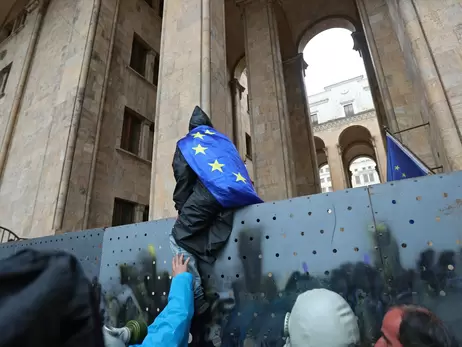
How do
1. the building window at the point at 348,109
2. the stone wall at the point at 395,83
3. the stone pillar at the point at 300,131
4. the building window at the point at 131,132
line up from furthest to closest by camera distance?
1. the building window at the point at 348,109
2. the stone pillar at the point at 300,131
3. the building window at the point at 131,132
4. the stone wall at the point at 395,83

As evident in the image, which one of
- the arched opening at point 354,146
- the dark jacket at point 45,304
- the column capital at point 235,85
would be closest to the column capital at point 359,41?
the column capital at point 235,85

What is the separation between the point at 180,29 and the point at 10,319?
656 cm

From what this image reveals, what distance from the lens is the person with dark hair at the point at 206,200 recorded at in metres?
2.44

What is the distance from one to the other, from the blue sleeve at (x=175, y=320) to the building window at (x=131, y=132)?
9970 mm

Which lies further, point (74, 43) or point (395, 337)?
point (74, 43)

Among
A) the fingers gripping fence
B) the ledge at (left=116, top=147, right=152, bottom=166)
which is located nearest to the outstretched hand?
the fingers gripping fence

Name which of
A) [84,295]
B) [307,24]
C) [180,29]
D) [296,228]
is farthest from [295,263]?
[307,24]

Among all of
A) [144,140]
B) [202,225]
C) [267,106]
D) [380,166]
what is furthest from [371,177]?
[202,225]

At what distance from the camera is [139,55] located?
506 inches

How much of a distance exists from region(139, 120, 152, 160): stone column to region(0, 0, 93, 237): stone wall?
10.9ft

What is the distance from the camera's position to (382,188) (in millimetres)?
2084

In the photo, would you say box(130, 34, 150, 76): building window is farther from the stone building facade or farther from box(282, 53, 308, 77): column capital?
box(282, 53, 308, 77): column capital

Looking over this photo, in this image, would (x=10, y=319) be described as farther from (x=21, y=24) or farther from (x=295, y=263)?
(x=21, y=24)

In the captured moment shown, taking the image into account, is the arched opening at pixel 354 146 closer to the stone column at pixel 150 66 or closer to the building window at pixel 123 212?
the stone column at pixel 150 66
